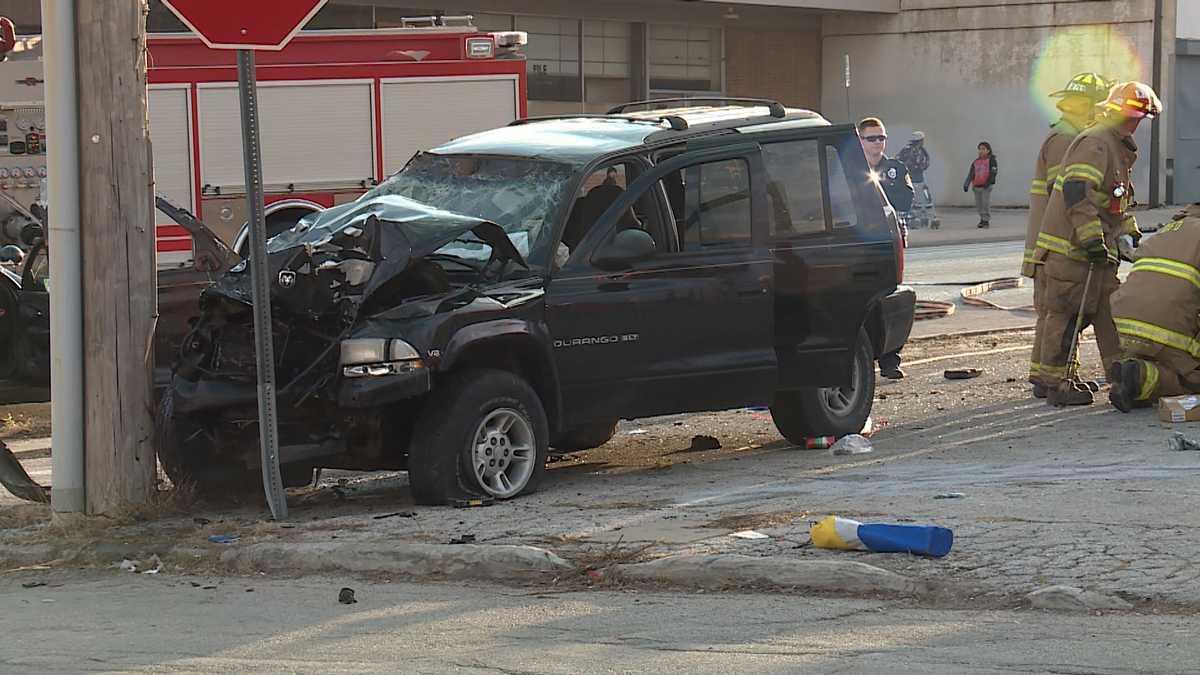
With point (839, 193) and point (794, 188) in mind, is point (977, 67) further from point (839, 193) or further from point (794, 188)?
point (794, 188)

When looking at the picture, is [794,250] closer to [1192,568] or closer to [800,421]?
[800,421]

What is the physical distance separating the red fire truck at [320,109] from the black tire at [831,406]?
8.86m

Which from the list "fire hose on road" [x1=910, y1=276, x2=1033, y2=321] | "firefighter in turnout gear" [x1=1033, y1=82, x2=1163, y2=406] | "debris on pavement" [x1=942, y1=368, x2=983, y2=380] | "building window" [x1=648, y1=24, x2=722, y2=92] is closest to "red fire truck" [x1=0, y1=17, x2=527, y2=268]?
"fire hose on road" [x1=910, y1=276, x2=1033, y2=321]

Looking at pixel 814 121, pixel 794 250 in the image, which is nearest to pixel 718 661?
pixel 794 250

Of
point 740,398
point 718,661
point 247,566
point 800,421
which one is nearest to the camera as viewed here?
point 718,661

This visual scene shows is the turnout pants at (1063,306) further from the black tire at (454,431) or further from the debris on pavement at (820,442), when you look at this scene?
Result: the black tire at (454,431)

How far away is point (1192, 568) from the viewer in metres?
6.41

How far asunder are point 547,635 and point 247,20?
126 inches

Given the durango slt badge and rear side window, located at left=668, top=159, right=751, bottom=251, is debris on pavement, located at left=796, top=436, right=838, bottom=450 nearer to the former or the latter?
rear side window, located at left=668, top=159, right=751, bottom=251

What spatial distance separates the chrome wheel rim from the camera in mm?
8414

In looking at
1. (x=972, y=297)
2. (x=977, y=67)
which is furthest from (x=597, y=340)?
(x=977, y=67)

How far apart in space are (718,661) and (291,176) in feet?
46.1

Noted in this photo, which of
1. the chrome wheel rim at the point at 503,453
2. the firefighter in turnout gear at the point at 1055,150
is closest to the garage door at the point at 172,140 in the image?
the firefighter in turnout gear at the point at 1055,150

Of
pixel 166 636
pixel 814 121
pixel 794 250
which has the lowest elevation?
pixel 166 636
